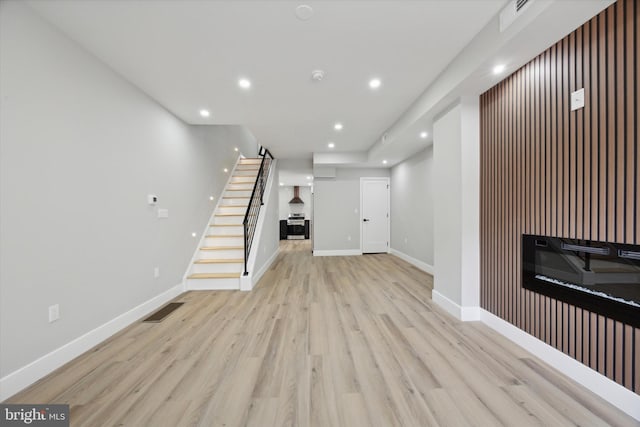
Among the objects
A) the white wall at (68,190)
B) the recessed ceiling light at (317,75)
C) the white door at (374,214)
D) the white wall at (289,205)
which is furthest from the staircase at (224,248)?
the white wall at (289,205)

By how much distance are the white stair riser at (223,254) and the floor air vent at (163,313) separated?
1046 mm

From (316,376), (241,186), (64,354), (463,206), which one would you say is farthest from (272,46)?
(241,186)

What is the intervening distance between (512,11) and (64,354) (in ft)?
13.8

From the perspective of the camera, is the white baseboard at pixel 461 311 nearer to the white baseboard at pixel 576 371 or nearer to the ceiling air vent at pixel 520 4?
the white baseboard at pixel 576 371

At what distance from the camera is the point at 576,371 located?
162 centimetres

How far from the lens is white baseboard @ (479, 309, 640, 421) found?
1347 millimetres

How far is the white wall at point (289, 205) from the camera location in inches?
449

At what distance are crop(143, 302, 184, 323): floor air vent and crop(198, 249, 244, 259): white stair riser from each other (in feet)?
3.43

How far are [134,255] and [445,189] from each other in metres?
3.71

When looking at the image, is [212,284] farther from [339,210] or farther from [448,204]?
[339,210]

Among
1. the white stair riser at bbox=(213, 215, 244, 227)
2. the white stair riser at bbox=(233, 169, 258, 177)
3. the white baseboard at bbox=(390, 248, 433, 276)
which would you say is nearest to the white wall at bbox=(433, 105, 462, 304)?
the white baseboard at bbox=(390, 248, 433, 276)

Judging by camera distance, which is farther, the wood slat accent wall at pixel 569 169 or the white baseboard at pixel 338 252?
the white baseboard at pixel 338 252

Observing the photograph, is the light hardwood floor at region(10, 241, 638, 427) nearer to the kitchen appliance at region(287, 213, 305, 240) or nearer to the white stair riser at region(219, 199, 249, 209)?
the white stair riser at region(219, 199, 249, 209)

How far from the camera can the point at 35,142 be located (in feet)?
5.57
